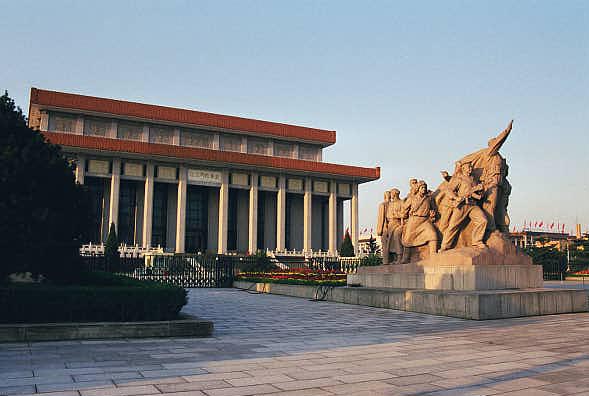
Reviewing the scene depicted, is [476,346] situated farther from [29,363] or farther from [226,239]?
[226,239]

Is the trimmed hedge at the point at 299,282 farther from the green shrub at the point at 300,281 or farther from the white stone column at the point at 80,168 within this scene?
the white stone column at the point at 80,168

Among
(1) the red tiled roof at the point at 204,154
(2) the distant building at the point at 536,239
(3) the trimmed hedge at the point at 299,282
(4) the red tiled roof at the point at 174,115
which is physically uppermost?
(4) the red tiled roof at the point at 174,115

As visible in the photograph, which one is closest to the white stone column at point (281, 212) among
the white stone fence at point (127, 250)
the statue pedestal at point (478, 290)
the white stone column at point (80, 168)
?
the white stone fence at point (127, 250)

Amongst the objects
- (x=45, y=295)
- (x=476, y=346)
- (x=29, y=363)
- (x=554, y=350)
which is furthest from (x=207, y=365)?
(x=554, y=350)

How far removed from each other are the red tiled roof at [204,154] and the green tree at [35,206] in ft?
107

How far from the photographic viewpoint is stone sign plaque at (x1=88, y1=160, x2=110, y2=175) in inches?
1756

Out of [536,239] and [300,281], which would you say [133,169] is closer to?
[300,281]

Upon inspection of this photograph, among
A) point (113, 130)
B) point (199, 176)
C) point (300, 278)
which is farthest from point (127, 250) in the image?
point (300, 278)

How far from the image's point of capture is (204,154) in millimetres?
47156

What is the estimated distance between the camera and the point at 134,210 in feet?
163

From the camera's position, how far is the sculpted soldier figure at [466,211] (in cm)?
1332

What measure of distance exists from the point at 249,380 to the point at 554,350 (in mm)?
4637

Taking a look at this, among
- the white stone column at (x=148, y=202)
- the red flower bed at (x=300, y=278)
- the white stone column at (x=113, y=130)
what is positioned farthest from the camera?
the white stone column at (x=113, y=130)

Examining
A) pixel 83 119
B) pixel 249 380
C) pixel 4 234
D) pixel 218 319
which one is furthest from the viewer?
pixel 83 119
